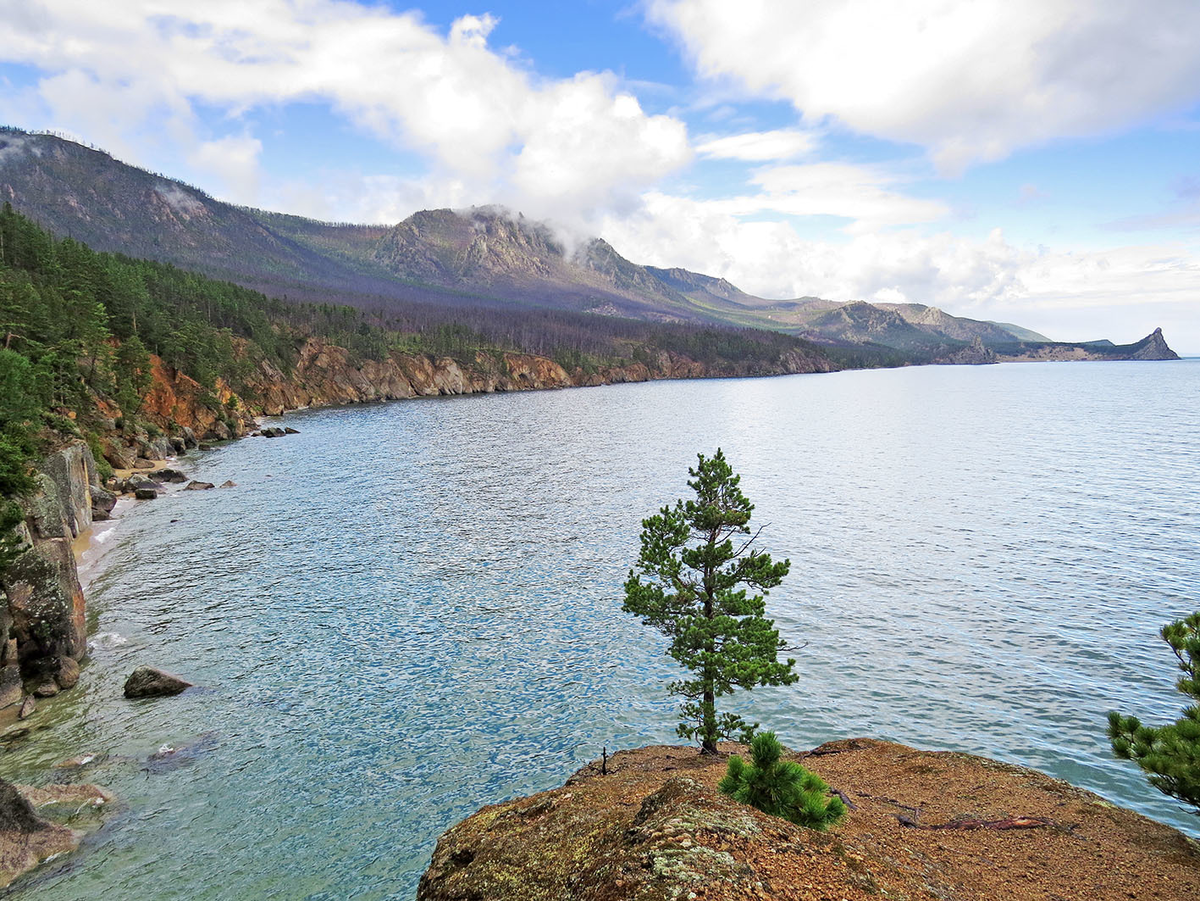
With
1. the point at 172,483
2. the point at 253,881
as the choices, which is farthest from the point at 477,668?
the point at 172,483

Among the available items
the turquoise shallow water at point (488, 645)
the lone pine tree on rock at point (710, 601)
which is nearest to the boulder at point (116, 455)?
the turquoise shallow water at point (488, 645)

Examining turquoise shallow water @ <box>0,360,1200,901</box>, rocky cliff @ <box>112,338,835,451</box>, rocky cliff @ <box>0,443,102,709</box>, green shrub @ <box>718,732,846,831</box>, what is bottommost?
turquoise shallow water @ <box>0,360,1200,901</box>

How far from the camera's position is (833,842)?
9125mm

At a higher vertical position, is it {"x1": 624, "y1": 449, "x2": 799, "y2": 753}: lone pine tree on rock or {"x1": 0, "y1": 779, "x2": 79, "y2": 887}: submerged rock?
{"x1": 624, "y1": 449, "x2": 799, "y2": 753}: lone pine tree on rock

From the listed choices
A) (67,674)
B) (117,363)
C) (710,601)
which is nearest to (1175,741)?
(710,601)

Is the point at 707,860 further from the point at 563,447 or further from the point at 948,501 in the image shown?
the point at 563,447

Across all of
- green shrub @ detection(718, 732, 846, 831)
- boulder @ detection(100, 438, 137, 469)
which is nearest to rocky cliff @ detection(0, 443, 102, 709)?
green shrub @ detection(718, 732, 846, 831)

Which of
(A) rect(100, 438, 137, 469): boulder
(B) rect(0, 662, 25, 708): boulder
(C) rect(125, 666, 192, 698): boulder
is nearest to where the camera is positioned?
(B) rect(0, 662, 25, 708): boulder

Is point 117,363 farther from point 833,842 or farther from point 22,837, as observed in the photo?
point 833,842

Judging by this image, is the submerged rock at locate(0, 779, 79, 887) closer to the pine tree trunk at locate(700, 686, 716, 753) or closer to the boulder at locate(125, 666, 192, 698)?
the boulder at locate(125, 666, 192, 698)

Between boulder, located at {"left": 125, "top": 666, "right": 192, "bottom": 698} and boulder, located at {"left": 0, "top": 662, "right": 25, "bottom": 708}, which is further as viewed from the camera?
boulder, located at {"left": 125, "top": 666, "right": 192, "bottom": 698}

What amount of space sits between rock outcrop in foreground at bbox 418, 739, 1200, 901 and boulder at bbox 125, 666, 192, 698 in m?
18.1

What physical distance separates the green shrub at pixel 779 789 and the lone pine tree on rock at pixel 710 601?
8254 millimetres

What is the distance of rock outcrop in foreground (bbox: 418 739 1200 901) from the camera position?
8102 mm
